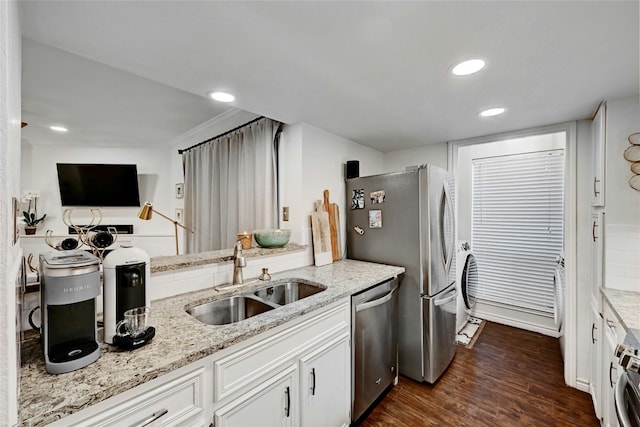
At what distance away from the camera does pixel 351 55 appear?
1.29m

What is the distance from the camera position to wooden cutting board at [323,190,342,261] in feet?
8.20

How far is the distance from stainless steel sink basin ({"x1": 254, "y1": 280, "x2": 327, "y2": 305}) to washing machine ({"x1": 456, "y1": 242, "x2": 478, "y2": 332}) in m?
1.99

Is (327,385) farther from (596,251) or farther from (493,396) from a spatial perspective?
(596,251)

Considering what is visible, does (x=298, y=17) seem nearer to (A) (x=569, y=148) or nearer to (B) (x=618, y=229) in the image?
(B) (x=618, y=229)

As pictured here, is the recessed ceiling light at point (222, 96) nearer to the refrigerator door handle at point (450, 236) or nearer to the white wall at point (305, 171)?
the white wall at point (305, 171)

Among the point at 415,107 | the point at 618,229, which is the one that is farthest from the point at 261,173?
the point at 618,229

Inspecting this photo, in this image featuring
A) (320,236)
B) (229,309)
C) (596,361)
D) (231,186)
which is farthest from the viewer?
(231,186)

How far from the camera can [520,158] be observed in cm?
313

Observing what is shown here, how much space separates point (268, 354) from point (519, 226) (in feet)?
10.7

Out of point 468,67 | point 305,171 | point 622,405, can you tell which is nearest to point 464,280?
point 622,405

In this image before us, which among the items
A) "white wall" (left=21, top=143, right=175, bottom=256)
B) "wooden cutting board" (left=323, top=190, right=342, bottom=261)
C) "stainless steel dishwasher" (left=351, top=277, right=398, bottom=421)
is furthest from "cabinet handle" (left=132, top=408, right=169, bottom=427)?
"white wall" (left=21, top=143, right=175, bottom=256)

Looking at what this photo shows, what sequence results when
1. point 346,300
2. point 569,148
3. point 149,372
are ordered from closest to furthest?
point 149,372, point 346,300, point 569,148

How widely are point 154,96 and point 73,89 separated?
561 mm

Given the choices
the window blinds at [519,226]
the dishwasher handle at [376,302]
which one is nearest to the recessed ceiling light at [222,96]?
the dishwasher handle at [376,302]
